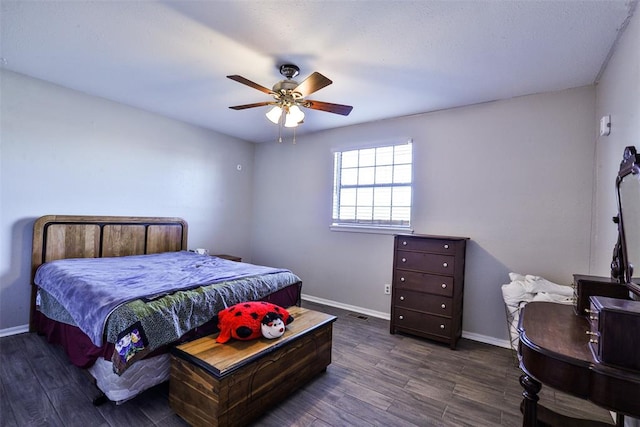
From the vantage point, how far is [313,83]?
7.00ft

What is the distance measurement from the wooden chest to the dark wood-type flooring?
15cm

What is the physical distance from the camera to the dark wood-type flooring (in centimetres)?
178

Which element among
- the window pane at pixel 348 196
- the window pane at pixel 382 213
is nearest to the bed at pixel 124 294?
the window pane at pixel 382 213

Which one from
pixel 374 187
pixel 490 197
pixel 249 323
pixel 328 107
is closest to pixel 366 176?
pixel 374 187

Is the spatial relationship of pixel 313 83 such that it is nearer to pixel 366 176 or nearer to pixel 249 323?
pixel 249 323

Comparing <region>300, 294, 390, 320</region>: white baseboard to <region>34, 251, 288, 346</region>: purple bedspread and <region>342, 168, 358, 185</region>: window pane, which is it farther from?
<region>342, 168, 358, 185</region>: window pane

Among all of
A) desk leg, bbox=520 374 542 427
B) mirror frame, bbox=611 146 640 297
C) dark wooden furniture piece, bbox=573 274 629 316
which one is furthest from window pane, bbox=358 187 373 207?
desk leg, bbox=520 374 542 427

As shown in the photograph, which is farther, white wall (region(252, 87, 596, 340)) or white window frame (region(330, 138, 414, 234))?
white window frame (region(330, 138, 414, 234))

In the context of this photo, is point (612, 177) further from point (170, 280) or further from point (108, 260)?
point (108, 260)

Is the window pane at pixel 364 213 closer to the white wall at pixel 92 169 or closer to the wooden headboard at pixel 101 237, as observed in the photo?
the white wall at pixel 92 169

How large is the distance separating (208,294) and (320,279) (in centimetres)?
235

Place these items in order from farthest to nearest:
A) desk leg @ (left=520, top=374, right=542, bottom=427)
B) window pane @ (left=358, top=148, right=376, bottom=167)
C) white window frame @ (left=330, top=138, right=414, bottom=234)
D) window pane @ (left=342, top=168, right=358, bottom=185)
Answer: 1. window pane @ (left=342, top=168, right=358, bottom=185)
2. window pane @ (left=358, top=148, right=376, bottom=167)
3. white window frame @ (left=330, top=138, right=414, bottom=234)
4. desk leg @ (left=520, top=374, right=542, bottom=427)

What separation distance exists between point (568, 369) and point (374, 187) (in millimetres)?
3036

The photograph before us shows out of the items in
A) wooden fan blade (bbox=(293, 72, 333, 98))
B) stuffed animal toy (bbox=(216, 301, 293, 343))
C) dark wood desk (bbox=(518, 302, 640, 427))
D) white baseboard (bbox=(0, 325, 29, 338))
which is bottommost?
white baseboard (bbox=(0, 325, 29, 338))
